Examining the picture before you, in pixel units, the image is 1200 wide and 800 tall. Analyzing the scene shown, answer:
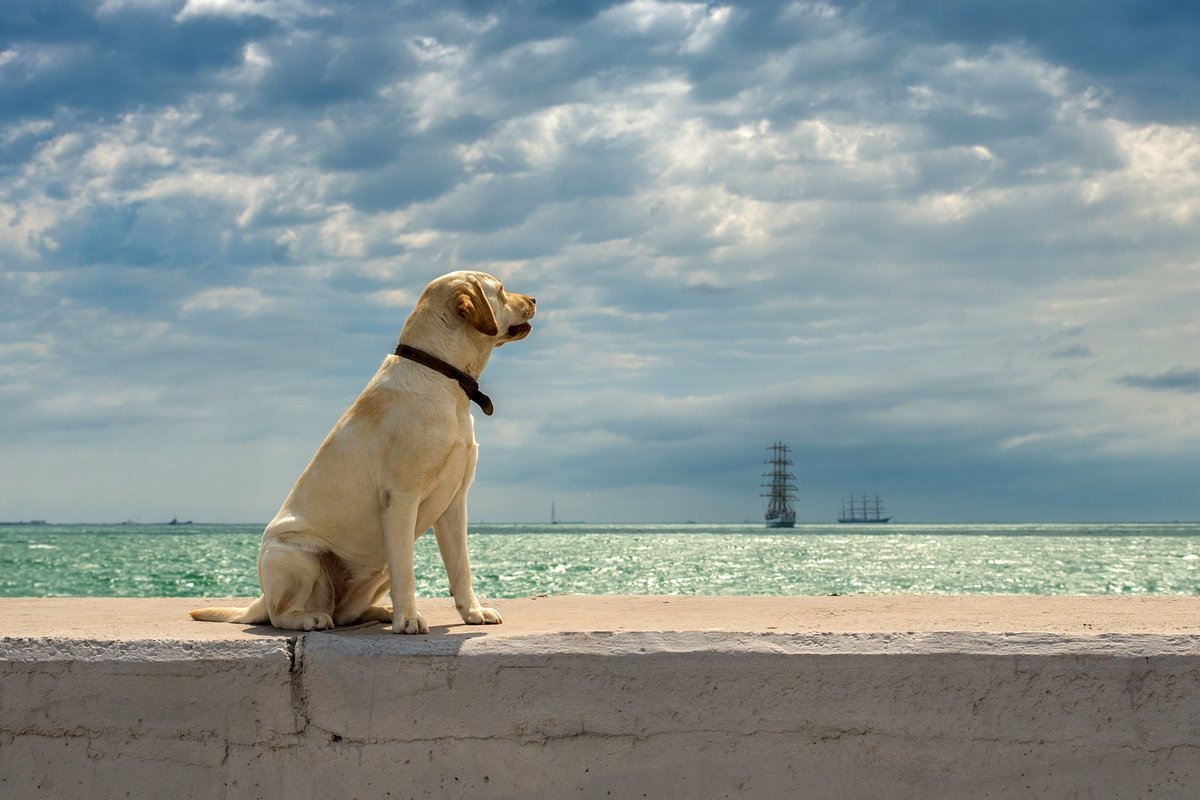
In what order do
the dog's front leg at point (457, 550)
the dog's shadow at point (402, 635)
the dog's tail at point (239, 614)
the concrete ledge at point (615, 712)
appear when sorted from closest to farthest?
the concrete ledge at point (615, 712), the dog's shadow at point (402, 635), the dog's front leg at point (457, 550), the dog's tail at point (239, 614)

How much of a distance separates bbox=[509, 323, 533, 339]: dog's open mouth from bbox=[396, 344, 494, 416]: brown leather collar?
0.96 feet

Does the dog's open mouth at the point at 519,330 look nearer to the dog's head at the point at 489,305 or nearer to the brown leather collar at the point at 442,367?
the dog's head at the point at 489,305

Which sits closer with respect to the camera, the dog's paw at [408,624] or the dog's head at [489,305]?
the dog's paw at [408,624]

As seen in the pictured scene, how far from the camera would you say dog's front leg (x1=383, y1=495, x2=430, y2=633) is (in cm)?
480

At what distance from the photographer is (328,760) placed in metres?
4.40

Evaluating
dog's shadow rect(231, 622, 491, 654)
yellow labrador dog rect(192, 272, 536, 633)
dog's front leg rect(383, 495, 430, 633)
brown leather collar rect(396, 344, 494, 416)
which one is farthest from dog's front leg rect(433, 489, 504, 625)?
brown leather collar rect(396, 344, 494, 416)

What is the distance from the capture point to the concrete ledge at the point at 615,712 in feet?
13.8

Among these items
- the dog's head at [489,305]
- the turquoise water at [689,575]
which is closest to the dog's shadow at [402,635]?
the dog's head at [489,305]

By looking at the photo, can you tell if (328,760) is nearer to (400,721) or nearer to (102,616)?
(400,721)

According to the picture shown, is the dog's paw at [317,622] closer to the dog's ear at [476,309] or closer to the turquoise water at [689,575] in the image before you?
the dog's ear at [476,309]

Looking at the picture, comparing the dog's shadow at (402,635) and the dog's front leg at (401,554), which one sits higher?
the dog's front leg at (401,554)

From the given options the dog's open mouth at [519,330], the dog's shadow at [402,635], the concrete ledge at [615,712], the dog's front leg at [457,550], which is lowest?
the concrete ledge at [615,712]

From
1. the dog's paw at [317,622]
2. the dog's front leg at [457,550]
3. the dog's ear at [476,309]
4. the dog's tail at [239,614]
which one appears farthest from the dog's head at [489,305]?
the dog's tail at [239,614]

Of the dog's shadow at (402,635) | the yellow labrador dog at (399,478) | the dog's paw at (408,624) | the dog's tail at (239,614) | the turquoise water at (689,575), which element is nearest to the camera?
the dog's shadow at (402,635)
